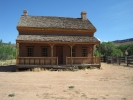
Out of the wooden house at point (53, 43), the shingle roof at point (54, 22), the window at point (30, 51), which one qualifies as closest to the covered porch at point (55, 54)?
the wooden house at point (53, 43)

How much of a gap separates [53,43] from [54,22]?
529cm

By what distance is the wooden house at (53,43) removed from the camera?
768 inches

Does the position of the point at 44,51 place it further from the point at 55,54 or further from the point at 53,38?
the point at 53,38

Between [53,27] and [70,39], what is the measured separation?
9.87 ft

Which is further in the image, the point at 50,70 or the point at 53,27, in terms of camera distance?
the point at 53,27

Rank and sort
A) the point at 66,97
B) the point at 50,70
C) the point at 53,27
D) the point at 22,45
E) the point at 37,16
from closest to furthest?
1. the point at 66,97
2. the point at 50,70
3. the point at 22,45
4. the point at 53,27
5. the point at 37,16

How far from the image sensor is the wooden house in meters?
19.5

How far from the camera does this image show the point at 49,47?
2128 cm

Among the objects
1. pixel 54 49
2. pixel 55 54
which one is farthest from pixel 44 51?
pixel 55 54

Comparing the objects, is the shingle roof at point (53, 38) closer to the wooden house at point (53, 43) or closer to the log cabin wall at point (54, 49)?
the wooden house at point (53, 43)

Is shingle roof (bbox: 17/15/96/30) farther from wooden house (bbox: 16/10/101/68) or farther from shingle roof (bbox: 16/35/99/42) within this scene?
shingle roof (bbox: 16/35/99/42)

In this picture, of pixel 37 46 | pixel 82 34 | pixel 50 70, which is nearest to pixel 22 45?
pixel 37 46

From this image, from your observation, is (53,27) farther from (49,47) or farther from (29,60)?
(29,60)

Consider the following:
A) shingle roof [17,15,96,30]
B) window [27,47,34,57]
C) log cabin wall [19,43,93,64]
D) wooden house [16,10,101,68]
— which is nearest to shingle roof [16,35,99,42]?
wooden house [16,10,101,68]
